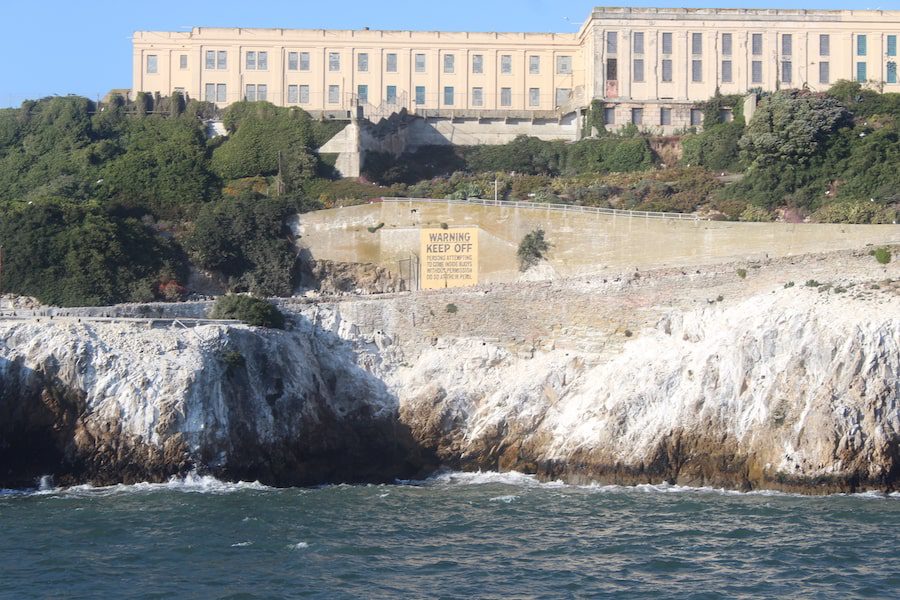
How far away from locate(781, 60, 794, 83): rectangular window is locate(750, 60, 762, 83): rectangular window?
3.40 ft

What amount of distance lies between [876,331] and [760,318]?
3.54 metres

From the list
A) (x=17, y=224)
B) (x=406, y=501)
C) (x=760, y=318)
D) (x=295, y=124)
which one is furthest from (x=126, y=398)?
(x=295, y=124)

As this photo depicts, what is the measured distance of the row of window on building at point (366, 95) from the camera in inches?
2591

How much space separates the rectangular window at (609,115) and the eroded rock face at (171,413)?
26660 millimetres

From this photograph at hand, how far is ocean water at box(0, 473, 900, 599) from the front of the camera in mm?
27062

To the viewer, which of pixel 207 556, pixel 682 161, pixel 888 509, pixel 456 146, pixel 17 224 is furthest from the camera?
pixel 456 146

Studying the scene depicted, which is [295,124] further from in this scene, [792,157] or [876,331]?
[876,331]

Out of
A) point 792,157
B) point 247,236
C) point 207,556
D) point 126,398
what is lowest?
point 207,556

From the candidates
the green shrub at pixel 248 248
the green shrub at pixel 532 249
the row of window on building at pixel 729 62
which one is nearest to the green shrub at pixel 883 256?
the green shrub at pixel 532 249

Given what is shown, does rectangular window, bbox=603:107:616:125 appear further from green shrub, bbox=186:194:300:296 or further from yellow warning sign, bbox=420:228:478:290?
green shrub, bbox=186:194:300:296

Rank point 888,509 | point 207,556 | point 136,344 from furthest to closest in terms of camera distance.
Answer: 1. point 136,344
2. point 888,509
3. point 207,556

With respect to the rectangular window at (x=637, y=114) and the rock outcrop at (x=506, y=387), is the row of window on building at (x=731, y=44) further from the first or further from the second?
the rock outcrop at (x=506, y=387)

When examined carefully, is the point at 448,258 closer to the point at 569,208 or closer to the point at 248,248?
the point at 569,208

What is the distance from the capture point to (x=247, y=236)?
50.9 m
